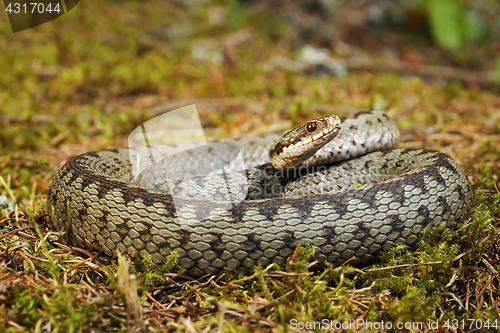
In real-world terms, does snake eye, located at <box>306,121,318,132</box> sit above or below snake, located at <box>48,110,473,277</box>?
above

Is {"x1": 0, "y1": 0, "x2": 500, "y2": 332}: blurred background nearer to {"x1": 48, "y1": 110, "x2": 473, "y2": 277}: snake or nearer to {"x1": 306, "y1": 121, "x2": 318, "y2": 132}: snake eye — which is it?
{"x1": 48, "y1": 110, "x2": 473, "y2": 277}: snake

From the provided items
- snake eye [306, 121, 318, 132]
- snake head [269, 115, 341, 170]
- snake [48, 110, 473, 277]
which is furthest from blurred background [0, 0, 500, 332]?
snake eye [306, 121, 318, 132]

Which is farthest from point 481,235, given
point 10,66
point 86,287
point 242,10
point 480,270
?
point 242,10

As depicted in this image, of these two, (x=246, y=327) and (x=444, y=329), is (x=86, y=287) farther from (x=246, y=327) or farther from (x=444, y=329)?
(x=444, y=329)

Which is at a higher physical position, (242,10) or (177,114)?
(242,10)

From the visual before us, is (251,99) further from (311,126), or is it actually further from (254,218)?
(254,218)

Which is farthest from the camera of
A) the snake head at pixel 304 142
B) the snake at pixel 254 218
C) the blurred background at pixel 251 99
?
the snake head at pixel 304 142

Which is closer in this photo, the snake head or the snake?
the snake

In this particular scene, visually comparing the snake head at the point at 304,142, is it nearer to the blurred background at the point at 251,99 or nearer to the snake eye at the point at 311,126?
the snake eye at the point at 311,126

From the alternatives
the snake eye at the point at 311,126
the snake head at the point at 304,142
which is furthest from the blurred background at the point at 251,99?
the snake eye at the point at 311,126
